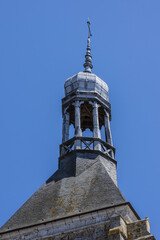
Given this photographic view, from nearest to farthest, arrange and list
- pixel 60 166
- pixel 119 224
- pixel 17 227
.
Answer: pixel 119 224 → pixel 17 227 → pixel 60 166

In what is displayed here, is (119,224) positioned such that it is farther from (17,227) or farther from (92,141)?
(92,141)

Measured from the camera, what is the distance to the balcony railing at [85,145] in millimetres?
28078

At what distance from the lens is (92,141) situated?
2845cm

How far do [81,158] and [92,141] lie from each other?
5.33 ft

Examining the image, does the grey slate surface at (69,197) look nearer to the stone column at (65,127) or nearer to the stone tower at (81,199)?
the stone tower at (81,199)

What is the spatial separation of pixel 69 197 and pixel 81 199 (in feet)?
2.16

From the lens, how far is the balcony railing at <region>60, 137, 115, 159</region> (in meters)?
28.1

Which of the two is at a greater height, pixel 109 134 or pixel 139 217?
pixel 109 134

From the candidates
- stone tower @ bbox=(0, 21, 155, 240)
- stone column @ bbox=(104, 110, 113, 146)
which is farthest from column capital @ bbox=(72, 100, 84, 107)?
stone column @ bbox=(104, 110, 113, 146)

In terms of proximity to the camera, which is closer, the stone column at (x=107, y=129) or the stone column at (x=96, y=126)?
the stone column at (x=96, y=126)

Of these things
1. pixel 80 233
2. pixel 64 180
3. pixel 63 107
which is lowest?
pixel 80 233

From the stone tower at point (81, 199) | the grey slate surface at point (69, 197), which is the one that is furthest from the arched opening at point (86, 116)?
the grey slate surface at point (69, 197)

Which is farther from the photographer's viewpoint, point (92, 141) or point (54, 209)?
point (92, 141)

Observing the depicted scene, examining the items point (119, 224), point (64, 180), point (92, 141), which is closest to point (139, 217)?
point (119, 224)
